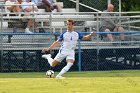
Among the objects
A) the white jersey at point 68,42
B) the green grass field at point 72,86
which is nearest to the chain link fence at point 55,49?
the white jersey at point 68,42

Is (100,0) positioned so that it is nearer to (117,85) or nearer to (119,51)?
(119,51)

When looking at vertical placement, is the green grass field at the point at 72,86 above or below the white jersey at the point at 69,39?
below

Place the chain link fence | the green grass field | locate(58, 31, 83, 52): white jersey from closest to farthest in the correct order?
the green grass field < locate(58, 31, 83, 52): white jersey < the chain link fence

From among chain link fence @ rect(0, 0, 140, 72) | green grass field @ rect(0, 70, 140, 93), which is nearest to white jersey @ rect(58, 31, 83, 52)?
green grass field @ rect(0, 70, 140, 93)

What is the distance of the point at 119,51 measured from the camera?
26141 mm

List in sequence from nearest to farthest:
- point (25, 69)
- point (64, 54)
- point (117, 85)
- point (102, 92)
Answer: point (102, 92)
point (117, 85)
point (64, 54)
point (25, 69)

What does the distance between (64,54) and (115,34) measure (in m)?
5.37

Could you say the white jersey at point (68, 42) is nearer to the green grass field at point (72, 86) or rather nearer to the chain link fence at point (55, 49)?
the green grass field at point (72, 86)

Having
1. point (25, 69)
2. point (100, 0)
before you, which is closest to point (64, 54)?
point (25, 69)

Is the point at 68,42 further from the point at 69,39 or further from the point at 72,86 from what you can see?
the point at 72,86

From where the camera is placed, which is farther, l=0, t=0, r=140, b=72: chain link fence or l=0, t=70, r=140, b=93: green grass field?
l=0, t=0, r=140, b=72: chain link fence

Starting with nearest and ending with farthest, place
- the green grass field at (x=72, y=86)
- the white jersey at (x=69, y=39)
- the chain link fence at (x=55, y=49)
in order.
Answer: the green grass field at (x=72, y=86), the white jersey at (x=69, y=39), the chain link fence at (x=55, y=49)

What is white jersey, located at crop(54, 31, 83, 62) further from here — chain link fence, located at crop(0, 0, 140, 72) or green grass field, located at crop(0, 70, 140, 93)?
chain link fence, located at crop(0, 0, 140, 72)

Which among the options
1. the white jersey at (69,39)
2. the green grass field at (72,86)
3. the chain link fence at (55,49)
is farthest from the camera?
the chain link fence at (55,49)
